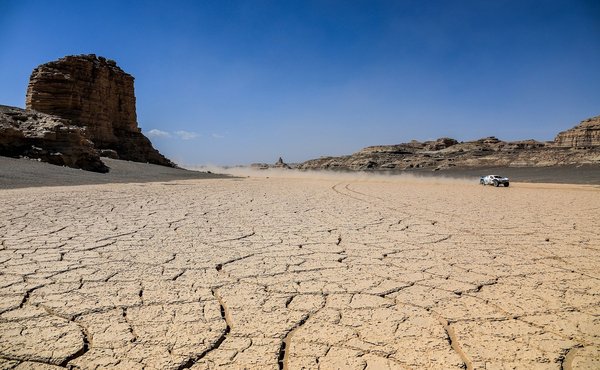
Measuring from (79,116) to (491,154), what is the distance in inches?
1701

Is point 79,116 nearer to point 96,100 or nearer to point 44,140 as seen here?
point 96,100

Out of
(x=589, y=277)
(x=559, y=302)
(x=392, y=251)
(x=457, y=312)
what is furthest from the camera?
(x=392, y=251)

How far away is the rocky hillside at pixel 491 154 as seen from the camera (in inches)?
1391

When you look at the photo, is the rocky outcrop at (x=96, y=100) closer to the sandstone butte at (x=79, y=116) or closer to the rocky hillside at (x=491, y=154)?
the sandstone butte at (x=79, y=116)

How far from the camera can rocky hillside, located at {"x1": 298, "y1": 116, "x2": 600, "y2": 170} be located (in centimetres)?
3532

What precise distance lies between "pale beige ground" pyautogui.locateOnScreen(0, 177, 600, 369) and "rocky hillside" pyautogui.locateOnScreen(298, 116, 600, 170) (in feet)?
119

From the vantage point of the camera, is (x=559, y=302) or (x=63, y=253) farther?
(x=63, y=253)

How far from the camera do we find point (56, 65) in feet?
78.6

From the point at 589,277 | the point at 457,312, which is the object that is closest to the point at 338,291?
the point at 457,312

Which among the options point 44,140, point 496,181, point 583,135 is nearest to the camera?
point 44,140

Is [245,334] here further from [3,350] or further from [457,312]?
[457,312]

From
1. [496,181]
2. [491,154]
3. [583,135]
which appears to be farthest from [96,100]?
[583,135]

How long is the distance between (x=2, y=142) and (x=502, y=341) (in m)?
19.0

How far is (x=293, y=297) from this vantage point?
258 centimetres
